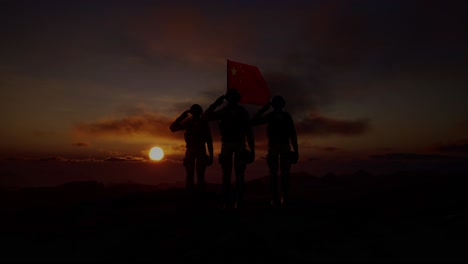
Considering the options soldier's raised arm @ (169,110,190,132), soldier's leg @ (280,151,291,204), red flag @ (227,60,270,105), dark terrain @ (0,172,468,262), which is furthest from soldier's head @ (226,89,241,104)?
dark terrain @ (0,172,468,262)

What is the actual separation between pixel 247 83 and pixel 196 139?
204 cm

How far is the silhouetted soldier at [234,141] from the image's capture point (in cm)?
861

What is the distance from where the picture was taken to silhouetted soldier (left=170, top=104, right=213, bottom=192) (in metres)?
9.57

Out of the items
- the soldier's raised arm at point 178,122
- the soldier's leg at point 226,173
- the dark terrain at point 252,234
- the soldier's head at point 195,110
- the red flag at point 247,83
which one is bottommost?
the dark terrain at point 252,234

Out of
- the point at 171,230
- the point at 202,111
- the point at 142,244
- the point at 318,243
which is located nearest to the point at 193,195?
the point at 202,111

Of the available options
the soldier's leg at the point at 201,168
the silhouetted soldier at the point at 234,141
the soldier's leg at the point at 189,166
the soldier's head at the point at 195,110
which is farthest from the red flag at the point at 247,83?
the soldier's leg at the point at 189,166

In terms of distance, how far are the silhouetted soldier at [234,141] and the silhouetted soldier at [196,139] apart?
0.98 m

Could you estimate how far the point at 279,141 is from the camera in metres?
8.96

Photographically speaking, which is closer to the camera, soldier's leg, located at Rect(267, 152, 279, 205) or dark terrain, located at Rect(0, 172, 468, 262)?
dark terrain, located at Rect(0, 172, 468, 262)

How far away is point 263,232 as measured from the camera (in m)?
5.91

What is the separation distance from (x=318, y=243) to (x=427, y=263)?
1.46 meters

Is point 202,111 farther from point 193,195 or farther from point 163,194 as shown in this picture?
point 163,194

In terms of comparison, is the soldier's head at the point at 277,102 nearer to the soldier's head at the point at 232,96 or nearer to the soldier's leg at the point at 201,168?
the soldier's head at the point at 232,96

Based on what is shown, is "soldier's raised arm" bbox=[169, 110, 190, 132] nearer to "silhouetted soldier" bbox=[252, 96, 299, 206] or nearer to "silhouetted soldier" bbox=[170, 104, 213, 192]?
"silhouetted soldier" bbox=[170, 104, 213, 192]
